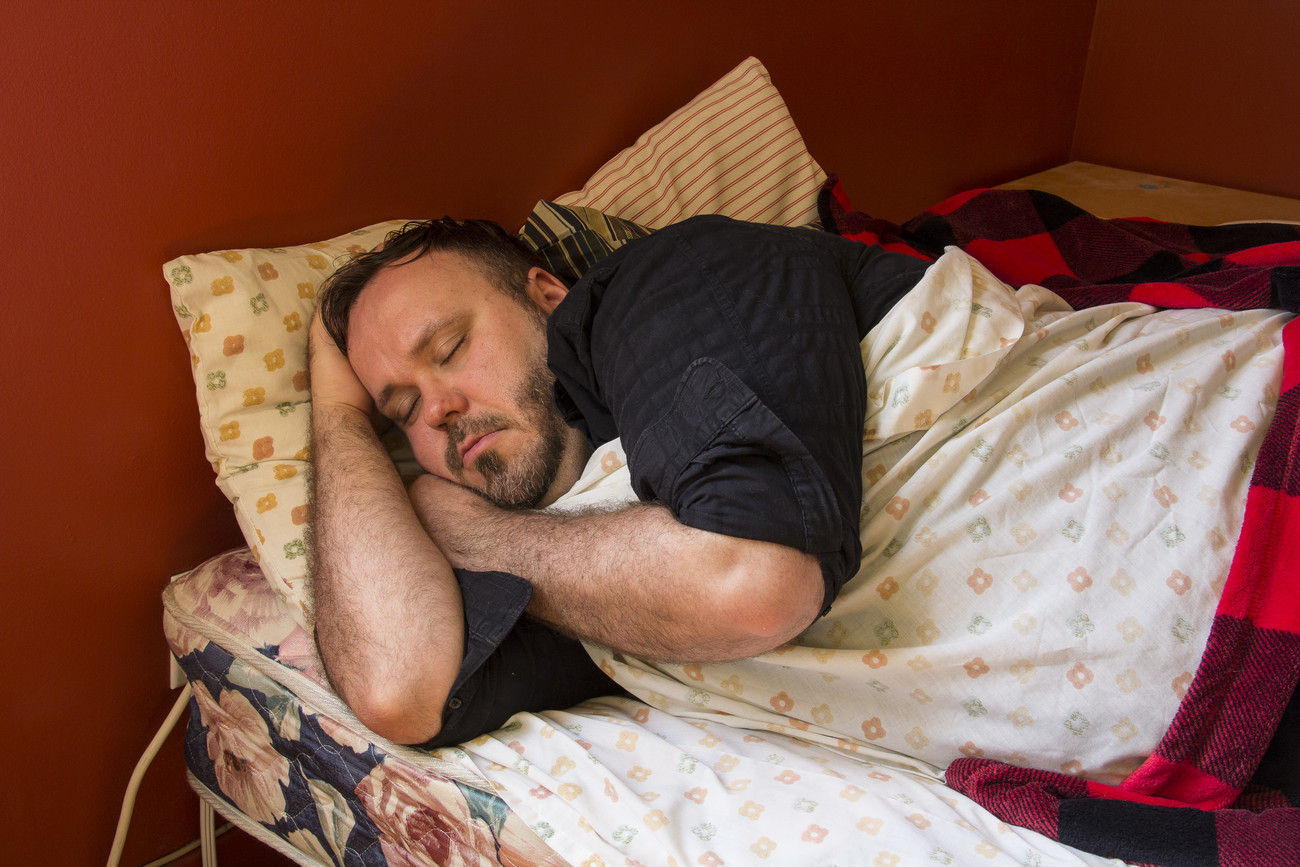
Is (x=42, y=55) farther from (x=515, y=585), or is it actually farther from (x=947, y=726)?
(x=947, y=726)

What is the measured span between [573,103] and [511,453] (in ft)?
2.43

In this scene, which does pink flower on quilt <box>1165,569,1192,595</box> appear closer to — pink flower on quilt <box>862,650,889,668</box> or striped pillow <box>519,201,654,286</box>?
pink flower on quilt <box>862,650,889,668</box>

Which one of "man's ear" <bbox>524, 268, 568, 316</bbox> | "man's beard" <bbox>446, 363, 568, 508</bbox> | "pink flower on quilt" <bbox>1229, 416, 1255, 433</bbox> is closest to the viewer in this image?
Result: "pink flower on quilt" <bbox>1229, 416, 1255, 433</bbox>

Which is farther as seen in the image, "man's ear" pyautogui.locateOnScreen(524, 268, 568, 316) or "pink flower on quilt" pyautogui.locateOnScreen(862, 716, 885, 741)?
"man's ear" pyautogui.locateOnScreen(524, 268, 568, 316)

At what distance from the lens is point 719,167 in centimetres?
164

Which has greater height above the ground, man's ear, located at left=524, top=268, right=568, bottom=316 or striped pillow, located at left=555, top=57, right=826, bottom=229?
striped pillow, located at left=555, top=57, right=826, bottom=229

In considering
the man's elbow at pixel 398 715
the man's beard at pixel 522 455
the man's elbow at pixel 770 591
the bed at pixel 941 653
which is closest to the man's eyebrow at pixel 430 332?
the man's beard at pixel 522 455

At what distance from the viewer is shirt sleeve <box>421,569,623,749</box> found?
1.02 m

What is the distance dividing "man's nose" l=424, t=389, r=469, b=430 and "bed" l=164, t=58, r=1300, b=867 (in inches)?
7.4

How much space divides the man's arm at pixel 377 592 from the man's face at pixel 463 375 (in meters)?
0.07

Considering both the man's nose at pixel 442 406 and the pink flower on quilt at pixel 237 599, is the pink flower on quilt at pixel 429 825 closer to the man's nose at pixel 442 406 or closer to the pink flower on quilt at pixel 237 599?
the pink flower on quilt at pixel 237 599

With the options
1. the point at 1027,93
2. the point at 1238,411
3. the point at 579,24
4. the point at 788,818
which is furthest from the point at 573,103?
the point at 1027,93

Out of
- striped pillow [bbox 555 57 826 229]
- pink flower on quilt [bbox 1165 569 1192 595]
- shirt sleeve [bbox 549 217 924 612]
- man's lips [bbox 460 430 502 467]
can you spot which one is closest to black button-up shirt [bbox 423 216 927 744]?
shirt sleeve [bbox 549 217 924 612]

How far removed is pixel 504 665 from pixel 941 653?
1.52 ft
